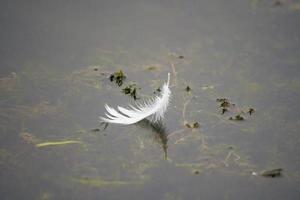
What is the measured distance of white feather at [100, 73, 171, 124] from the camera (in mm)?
3043

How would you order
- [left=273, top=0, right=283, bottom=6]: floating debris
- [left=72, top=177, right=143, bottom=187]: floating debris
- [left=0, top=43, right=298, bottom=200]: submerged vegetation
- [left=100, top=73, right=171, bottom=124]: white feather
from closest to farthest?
[left=72, top=177, right=143, bottom=187]: floating debris, [left=0, top=43, right=298, bottom=200]: submerged vegetation, [left=100, top=73, right=171, bottom=124]: white feather, [left=273, top=0, right=283, bottom=6]: floating debris

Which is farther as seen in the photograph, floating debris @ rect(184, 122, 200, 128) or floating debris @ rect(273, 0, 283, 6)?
floating debris @ rect(273, 0, 283, 6)

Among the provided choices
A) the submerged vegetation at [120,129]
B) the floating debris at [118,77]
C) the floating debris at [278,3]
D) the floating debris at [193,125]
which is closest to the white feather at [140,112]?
the submerged vegetation at [120,129]

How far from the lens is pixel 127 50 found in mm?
3633

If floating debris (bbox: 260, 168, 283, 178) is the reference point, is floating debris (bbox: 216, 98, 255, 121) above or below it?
above

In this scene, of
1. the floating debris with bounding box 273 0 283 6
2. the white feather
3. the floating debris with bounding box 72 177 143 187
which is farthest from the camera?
the floating debris with bounding box 273 0 283 6

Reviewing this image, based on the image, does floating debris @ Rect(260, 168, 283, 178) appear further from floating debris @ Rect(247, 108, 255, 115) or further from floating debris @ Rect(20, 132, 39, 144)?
floating debris @ Rect(20, 132, 39, 144)

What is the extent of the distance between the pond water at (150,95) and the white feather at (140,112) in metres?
0.05

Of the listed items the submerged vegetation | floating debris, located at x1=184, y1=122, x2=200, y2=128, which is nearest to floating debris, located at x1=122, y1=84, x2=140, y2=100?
the submerged vegetation

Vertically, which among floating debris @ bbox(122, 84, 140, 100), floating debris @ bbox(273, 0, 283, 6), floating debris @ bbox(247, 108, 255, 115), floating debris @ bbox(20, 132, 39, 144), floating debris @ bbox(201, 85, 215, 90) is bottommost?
floating debris @ bbox(20, 132, 39, 144)

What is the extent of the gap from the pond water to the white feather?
48mm

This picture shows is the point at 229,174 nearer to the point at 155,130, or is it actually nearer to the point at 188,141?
the point at 188,141

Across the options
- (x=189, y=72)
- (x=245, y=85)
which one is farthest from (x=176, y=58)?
(x=245, y=85)

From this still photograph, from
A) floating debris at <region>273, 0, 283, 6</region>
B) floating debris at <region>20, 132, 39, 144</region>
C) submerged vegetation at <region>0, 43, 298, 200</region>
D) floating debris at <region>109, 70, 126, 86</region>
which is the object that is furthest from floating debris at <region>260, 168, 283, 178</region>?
floating debris at <region>273, 0, 283, 6</region>
